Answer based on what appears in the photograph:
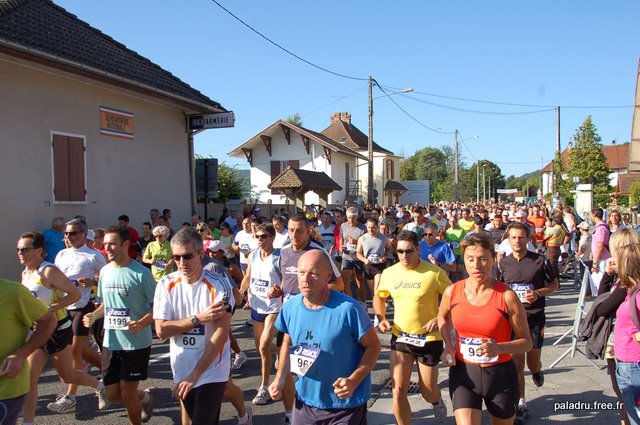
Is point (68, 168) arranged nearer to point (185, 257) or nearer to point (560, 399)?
point (185, 257)

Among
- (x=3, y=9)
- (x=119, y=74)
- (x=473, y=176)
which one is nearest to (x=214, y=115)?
(x=119, y=74)

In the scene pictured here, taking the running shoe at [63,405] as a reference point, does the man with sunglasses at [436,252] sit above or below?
above

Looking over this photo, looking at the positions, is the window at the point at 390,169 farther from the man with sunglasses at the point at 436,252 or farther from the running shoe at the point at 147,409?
the running shoe at the point at 147,409

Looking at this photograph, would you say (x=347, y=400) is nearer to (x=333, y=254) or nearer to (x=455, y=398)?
(x=455, y=398)

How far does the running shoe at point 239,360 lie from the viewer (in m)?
6.67

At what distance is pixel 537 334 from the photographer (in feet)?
16.7

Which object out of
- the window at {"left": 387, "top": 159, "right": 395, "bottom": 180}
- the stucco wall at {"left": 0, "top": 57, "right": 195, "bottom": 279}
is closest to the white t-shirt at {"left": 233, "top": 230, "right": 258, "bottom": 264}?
the stucco wall at {"left": 0, "top": 57, "right": 195, "bottom": 279}

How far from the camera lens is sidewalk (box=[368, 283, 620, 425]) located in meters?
4.91

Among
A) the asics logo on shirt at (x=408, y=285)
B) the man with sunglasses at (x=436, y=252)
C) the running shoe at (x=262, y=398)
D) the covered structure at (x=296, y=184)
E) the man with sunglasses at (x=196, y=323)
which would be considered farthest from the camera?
the covered structure at (x=296, y=184)

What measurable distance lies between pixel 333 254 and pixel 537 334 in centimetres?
615

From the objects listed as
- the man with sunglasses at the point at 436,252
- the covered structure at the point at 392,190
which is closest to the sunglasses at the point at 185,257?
the man with sunglasses at the point at 436,252

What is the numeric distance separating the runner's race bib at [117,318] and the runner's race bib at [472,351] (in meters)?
2.65

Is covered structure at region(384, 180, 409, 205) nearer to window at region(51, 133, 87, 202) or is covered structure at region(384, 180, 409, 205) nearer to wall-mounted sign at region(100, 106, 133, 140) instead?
wall-mounted sign at region(100, 106, 133, 140)

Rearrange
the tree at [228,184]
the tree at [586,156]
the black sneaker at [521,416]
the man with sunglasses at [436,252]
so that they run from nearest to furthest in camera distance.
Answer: the black sneaker at [521,416], the man with sunglasses at [436,252], the tree at [228,184], the tree at [586,156]
